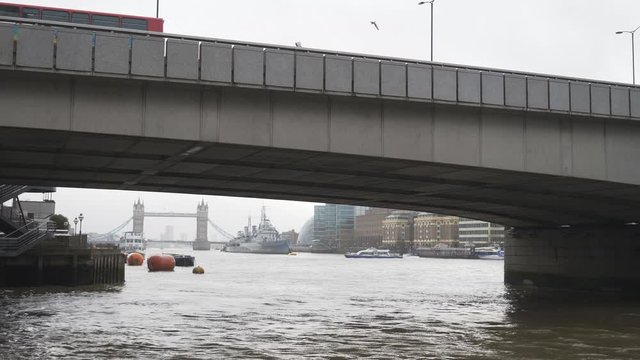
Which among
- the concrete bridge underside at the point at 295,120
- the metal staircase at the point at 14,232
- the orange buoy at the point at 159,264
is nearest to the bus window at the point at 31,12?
the concrete bridge underside at the point at 295,120

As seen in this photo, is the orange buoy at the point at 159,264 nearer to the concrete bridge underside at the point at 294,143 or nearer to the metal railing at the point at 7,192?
the metal railing at the point at 7,192

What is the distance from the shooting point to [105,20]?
130 feet

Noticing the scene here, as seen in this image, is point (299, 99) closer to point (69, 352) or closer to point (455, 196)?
point (69, 352)

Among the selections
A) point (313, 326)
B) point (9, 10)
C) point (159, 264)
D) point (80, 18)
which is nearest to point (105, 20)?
point (80, 18)

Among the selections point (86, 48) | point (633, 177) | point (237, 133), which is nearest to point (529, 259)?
point (633, 177)

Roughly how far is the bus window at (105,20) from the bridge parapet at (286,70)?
A: 16391 millimetres

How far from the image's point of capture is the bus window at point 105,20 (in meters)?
39.3

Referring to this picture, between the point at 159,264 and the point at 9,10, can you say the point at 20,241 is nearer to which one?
the point at 9,10

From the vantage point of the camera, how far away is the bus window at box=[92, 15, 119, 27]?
3934 cm

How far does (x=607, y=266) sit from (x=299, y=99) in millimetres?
32844

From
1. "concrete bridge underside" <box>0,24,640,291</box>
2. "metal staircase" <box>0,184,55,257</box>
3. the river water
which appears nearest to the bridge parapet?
"concrete bridge underside" <box>0,24,640,291</box>

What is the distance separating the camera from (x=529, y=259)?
5903 cm

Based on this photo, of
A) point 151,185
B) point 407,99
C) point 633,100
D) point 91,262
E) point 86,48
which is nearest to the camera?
point 86,48

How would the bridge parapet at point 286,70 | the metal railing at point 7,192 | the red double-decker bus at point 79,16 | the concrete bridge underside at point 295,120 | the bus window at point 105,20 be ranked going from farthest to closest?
the metal railing at point 7,192 → the bus window at point 105,20 → the red double-decker bus at point 79,16 → the concrete bridge underside at point 295,120 → the bridge parapet at point 286,70
